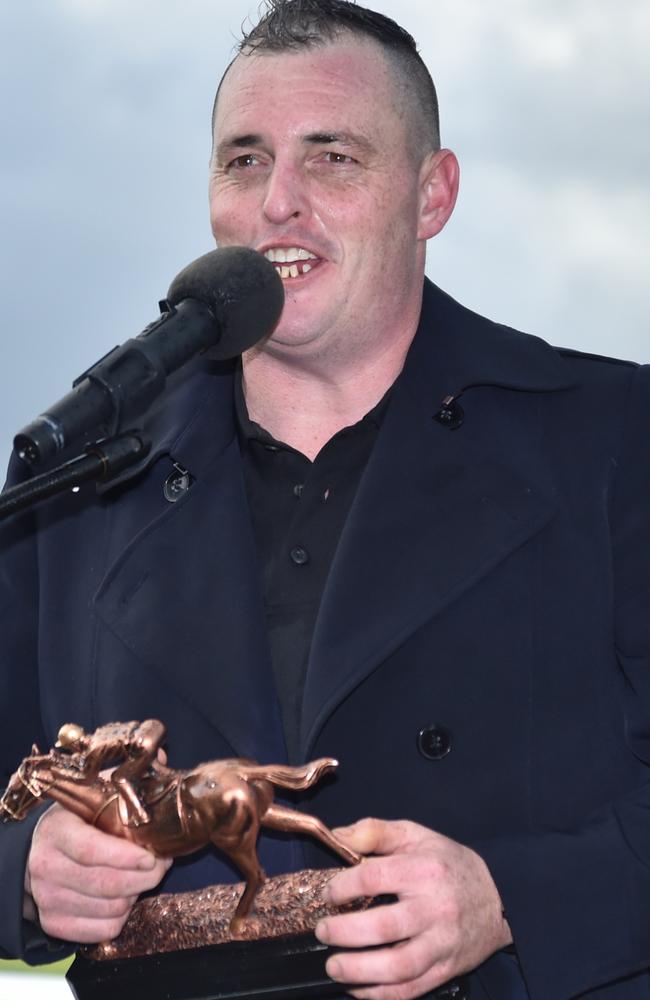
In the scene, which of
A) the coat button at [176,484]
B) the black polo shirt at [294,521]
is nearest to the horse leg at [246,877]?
the black polo shirt at [294,521]

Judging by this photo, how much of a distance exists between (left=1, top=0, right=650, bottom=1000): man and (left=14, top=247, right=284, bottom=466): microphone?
0.66m

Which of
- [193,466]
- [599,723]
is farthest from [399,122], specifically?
[599,723]

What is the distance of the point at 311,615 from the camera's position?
3.06m

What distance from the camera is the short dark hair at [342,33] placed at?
136 inches

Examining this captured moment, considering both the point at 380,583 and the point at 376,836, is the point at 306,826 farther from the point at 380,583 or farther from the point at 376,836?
the point at 380,583

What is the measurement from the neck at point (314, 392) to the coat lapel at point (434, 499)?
11cm

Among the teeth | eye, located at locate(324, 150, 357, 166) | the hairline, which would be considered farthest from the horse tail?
the hairline

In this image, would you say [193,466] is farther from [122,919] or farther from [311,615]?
[122,919]

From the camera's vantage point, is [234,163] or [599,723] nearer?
[599,723]

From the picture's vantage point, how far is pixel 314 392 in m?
3.46

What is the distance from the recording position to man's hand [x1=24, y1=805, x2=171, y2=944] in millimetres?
2482

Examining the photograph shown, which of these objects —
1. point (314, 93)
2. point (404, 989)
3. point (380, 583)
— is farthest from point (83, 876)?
point (314, 93)

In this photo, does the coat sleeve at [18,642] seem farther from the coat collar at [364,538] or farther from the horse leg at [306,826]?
the horse leg at [306,826]

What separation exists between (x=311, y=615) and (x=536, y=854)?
654 millimetres
